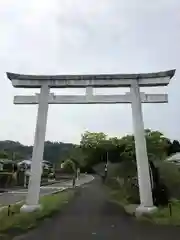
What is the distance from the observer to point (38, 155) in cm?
1288

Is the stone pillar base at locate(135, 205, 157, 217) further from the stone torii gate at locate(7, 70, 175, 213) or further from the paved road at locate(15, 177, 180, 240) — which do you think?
the stone torii gate at locate(7, 70, 175, 213)

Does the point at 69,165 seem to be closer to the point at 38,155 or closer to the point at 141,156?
the point at 38,155

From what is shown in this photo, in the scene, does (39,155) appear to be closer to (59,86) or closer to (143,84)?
(59,86)

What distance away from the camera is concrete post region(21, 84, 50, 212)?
12.5m

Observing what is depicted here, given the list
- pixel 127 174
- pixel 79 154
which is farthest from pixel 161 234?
pixel 79 154

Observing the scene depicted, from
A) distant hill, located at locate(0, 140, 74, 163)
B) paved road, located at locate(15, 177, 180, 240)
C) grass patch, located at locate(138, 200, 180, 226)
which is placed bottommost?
paved road, located at locate(15, 177, 180, 240)

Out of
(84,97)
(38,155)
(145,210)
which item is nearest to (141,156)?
(145,210)

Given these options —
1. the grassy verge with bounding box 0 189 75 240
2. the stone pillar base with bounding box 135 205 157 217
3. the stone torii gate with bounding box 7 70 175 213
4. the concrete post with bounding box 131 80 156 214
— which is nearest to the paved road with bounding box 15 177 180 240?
the grassy verge with bounding box 0 189 75 240

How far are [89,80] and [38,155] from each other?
11.1ft

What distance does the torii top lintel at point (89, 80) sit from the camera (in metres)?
13.0

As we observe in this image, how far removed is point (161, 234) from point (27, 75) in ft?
25.5

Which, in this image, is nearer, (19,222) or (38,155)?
(19,222)

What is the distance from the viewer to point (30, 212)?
12094 millimetres

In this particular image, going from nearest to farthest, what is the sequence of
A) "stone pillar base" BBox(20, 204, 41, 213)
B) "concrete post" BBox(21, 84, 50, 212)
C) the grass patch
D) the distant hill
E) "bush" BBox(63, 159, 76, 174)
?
1. the grass patch
2. "stone pillar base" BBox(20, 204, 41, 213)
3. "concrete post" BBox(21, 84, 50, 212)
4. "bush" BBox(63, 159, 76, 174)
5. the distant hill
